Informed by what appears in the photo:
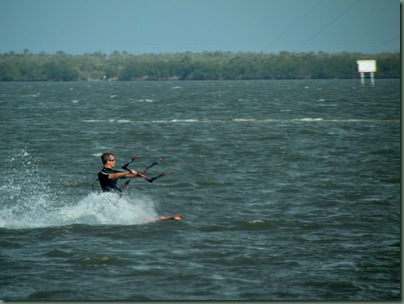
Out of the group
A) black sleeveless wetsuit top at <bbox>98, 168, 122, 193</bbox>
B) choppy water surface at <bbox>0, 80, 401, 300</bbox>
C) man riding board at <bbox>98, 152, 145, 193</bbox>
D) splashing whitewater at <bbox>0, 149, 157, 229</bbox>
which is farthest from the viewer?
splashing whitewater at <bbox>0, 149, 157, 229</bbox>

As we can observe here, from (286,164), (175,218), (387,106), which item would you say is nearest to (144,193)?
(175,218)

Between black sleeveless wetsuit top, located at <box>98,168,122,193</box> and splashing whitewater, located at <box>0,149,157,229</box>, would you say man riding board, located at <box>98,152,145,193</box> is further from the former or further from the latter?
splashing whitewater, located at <box>0,149,157,229</box>

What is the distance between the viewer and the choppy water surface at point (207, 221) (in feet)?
48.5

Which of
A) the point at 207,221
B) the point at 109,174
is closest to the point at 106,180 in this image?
the point at 109,174

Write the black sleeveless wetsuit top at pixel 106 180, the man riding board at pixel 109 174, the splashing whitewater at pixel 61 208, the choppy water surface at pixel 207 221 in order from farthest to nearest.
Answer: the splashing whitewater at pixel 61 208 → the black sleeveless wetsuit top at pixel 106 180 → the man riding board at pixel 109 174 → the choppy water surface at pixel 207 221

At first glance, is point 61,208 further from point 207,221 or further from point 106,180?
point 207,221

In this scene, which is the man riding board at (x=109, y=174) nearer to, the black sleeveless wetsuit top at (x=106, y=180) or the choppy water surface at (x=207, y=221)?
the black sleeveless wetsuit top at (x=106, y=180)

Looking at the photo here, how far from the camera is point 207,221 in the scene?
794 inches

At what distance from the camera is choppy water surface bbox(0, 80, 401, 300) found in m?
14.8

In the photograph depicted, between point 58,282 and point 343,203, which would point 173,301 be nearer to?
point 58,282

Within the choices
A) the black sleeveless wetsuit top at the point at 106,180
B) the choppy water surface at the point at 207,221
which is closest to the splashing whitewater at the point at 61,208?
the choppy water surface at the point at 207,221

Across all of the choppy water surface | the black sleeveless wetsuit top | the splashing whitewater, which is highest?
the black sleeveless wetsuit top

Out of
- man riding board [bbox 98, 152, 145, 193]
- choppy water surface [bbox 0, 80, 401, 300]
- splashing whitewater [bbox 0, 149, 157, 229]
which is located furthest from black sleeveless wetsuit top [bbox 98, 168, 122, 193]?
choppy water surface [bbox 0, 80, 401, 300]

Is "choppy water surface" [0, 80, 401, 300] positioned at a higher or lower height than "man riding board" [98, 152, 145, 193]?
lower
